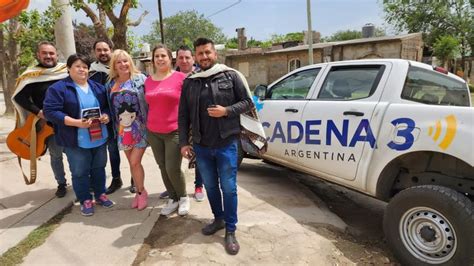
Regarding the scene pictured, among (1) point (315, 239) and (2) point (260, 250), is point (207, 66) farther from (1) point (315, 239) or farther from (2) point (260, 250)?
(1) point (315, 239)

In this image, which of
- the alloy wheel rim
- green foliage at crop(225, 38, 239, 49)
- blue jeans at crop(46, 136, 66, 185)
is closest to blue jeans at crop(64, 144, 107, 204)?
blue jeans at crop(46, 136, 66, 185)

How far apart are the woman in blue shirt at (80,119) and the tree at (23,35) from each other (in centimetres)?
370

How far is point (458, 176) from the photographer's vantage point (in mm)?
3010

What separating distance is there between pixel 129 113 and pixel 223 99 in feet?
3.82

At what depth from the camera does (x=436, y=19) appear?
109ft

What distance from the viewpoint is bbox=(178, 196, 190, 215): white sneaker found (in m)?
3.68

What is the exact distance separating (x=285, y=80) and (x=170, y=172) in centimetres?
203

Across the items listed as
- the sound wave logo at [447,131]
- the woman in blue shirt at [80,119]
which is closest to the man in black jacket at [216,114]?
the woman in blue shirt at [80,119]

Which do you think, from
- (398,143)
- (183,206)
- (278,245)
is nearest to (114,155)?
(183,206)

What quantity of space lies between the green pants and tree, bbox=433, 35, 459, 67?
28284mm

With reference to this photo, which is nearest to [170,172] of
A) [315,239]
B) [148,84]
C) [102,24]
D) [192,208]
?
[192,208]

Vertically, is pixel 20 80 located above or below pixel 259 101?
above

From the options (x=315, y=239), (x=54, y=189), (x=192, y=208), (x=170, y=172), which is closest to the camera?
(x=315, y=239)

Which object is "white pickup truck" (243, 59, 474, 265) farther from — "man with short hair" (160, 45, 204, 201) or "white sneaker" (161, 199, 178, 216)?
"white sneaker" (161, 199, 178, 216)
